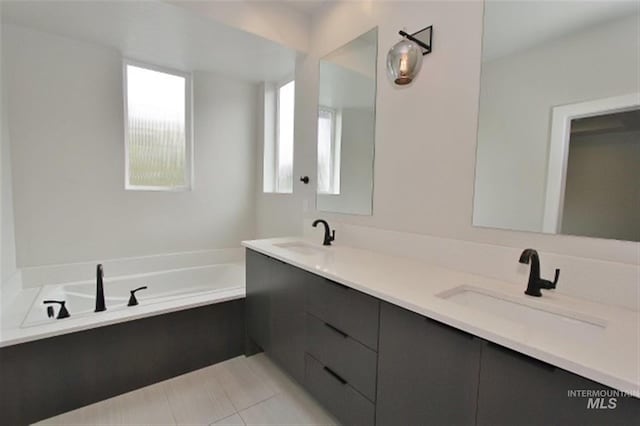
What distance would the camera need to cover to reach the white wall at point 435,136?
1.31 m

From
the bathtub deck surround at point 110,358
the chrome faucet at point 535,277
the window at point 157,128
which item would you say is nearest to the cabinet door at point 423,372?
the chrome faucet at point 535,277

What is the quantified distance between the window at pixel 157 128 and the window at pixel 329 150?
5.15ft

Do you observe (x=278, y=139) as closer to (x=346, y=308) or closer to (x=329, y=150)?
(x=329, y=150)

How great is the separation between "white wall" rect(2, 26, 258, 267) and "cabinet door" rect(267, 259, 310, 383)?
1773mm

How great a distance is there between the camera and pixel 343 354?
4.15 feet

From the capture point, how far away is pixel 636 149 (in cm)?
93

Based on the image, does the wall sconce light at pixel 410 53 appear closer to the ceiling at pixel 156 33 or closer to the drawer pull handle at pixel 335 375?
the ceiling at pixel 156 33

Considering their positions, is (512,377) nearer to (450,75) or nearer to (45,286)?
(450,75)

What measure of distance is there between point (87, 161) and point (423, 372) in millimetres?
2992

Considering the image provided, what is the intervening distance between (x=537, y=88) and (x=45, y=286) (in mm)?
3503

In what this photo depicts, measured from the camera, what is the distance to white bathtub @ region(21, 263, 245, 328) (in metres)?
1.90

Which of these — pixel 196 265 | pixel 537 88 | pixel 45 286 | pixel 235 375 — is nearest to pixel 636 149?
pixel 537 88

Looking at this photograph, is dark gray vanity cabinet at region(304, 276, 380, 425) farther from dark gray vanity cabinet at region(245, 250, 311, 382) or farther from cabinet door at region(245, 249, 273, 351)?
cabinet door at region(245, 249, 273, 351)

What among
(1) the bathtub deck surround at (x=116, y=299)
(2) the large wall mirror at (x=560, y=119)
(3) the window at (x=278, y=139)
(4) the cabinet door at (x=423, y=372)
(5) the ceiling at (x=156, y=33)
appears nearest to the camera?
(4) the cabinet door at (x=423, y=372)
